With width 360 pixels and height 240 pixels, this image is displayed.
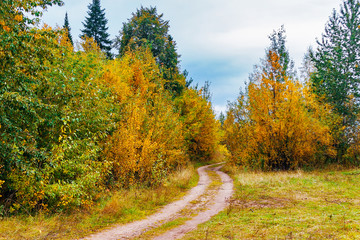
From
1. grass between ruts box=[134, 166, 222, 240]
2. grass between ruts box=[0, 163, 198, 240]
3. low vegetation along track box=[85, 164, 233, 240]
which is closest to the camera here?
grass between ruts box=[0, 163, 198, 240]

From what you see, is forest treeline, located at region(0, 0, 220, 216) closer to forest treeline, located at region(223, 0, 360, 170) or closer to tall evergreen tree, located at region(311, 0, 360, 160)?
forest treeline, located at region(223, 0, 360, 170)

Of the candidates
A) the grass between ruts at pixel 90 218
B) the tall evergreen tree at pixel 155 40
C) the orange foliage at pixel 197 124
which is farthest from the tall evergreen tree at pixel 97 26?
the grass between ruts at pixel 90 218

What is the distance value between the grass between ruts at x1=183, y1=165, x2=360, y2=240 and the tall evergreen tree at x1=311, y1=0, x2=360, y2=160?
12867 mm

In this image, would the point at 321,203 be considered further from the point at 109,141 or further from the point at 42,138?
the point at 42,138

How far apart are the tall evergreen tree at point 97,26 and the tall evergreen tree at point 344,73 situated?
109ft

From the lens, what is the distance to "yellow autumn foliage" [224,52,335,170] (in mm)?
20609

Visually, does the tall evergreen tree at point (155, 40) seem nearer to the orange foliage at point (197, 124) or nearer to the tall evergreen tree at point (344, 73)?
the orange foliage at point (197, 124)

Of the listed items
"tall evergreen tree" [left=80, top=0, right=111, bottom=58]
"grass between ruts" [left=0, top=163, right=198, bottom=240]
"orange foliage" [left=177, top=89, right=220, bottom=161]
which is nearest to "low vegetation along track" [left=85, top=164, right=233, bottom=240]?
"grass between ruts" [left=0, top=163, right=198, bottom=240]

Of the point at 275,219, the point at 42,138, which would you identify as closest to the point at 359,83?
the point at 275,219

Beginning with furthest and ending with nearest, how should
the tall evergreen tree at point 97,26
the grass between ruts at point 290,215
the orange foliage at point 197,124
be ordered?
the tall evergreen tree at point 97,26 < the orange foliage at point 197,124 < the grass between ruts at point 290,215

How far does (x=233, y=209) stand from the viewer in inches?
419

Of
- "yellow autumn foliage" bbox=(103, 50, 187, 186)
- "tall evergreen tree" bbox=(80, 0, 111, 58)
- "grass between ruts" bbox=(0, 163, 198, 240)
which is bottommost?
"grass between ruts" bbox=(0, 163, 198, 240)

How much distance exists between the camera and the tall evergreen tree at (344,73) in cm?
2527

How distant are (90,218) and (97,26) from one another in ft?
136
